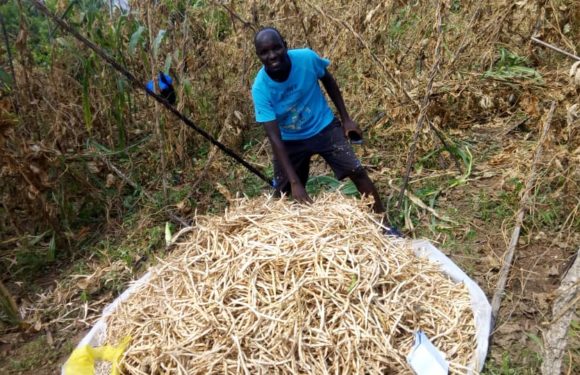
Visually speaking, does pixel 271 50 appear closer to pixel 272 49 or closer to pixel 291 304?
pixel 272 49

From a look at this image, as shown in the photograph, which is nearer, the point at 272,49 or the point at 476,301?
the point at 476,301

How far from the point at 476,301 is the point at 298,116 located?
124 cm

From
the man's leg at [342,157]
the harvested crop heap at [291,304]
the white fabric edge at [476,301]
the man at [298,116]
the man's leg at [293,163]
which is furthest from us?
the man's leg at [293,163]

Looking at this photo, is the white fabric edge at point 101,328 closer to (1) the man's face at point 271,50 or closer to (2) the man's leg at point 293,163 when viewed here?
(2) the man's leg at point 293,163

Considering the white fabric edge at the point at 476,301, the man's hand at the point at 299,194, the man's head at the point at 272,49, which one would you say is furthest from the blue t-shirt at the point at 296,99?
the white fabric edge at the point at 476,301

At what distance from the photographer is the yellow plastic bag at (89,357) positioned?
165 cm

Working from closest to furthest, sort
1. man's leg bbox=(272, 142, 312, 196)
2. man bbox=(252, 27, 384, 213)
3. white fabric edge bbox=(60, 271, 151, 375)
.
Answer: white fabric edge bbox=(60, 271, 151, 375) → man bbox=(252, 27, 384, 213) → man's leg bbox=(272, 142, 312, 196)

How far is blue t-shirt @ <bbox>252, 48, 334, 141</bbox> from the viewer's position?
2.36 meters

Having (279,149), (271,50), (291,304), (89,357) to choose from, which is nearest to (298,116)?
(279,149)

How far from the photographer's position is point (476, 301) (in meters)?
1.81

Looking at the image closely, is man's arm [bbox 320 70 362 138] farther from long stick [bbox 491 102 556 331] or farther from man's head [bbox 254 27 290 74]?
long stick [bbox 491 102 556 331]

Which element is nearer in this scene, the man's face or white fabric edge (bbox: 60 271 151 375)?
white fabric edge (bbox: 60 271 151 375)

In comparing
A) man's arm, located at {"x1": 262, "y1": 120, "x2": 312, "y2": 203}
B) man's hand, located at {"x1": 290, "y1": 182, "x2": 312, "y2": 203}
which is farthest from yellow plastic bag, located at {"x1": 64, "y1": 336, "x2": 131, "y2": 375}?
man's arm, located at {"x1": 262, "y1": 120, "x2": 312, "y2": 203}

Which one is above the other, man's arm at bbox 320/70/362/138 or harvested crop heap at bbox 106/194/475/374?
man's arm at bbox 320/70/362/138
